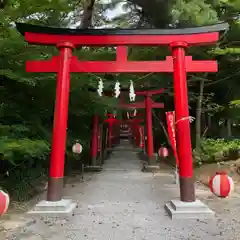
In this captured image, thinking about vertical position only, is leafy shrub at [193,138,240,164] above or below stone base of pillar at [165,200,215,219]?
above

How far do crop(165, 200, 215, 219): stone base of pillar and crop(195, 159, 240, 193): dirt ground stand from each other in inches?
208

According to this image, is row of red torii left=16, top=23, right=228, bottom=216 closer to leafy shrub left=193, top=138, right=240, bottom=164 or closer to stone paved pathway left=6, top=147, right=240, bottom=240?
stone paved pathway left=6, top=147, right=240, bottom=240

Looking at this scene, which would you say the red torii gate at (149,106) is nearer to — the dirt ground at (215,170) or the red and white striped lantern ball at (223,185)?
the dirt ground at (215,170)

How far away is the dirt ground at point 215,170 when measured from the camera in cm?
1209

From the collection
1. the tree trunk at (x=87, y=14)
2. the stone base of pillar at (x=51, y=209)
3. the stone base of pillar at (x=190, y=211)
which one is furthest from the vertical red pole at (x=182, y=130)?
the tree trunk at (x=87, y=14)

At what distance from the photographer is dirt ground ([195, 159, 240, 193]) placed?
1209cm

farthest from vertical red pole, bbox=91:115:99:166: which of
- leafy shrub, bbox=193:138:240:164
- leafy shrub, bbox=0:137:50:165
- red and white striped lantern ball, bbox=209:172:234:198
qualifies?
red and white striped lantern ball, bbox=209:172:234:198

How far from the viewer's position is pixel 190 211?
6.48 metres

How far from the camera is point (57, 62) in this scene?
24.6ft

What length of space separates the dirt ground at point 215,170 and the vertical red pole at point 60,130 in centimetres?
669

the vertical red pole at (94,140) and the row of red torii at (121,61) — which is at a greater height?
the row of red torii at (121,61)

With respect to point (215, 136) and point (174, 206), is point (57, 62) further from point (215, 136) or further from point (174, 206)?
point (215, 136)

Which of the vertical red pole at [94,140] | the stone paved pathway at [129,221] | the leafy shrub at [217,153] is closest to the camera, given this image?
the stone paved pathway at [129,221]

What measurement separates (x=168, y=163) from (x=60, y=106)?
1260 cm
